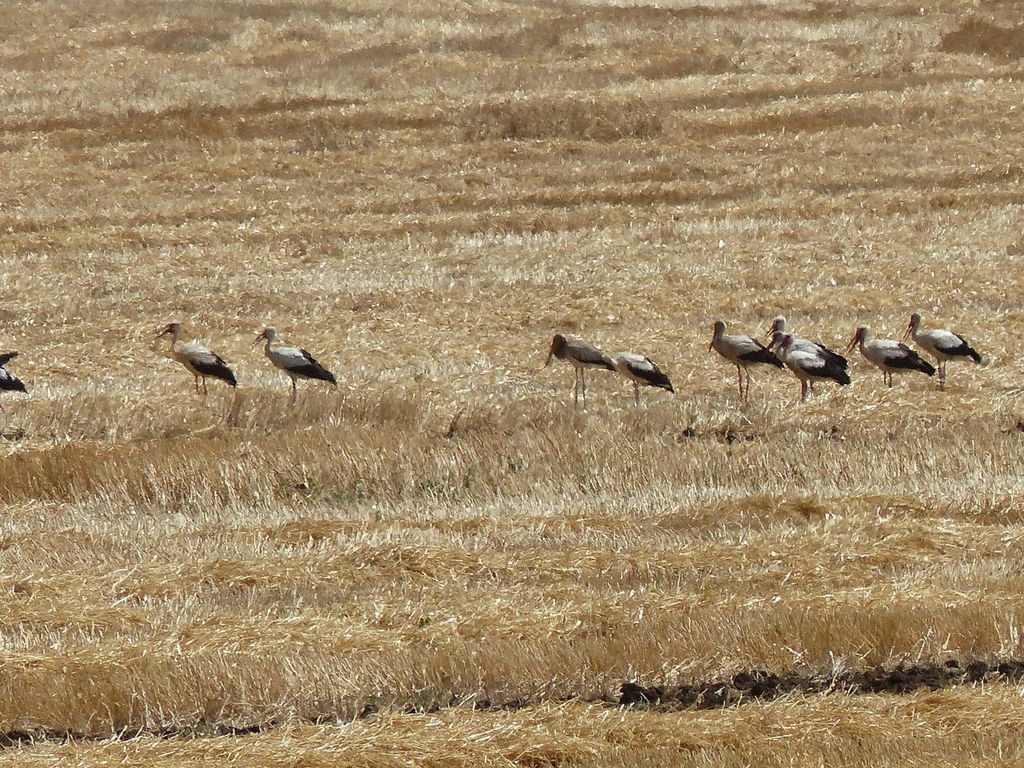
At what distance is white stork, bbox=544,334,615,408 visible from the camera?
14.6 meters

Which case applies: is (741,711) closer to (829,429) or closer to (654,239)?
(829,429)

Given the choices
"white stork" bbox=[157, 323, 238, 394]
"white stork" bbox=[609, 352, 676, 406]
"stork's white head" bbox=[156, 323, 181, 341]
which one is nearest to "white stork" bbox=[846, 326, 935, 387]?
"white stork" bbox=[609, 352, 676, 406]

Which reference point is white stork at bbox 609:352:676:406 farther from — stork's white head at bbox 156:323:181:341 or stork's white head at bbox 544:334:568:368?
stork's white head at bbox 156:323:181:341

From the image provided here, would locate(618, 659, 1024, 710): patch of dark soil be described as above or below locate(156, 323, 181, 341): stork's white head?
above

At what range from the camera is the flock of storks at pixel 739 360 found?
14.2 meters

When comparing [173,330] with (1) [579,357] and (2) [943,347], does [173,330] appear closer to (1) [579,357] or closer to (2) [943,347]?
(1) [579,357]

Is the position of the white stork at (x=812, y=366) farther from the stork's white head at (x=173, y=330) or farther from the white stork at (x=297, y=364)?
the stork's white head at (x=173, y=330)

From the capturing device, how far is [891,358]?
14.7 metres

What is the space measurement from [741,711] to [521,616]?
1.83 m

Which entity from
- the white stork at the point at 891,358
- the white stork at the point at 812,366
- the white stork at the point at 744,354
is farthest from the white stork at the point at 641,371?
the white stork at the point at 891,358

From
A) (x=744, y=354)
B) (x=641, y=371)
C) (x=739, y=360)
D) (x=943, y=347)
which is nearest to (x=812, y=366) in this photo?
(x=744, y=354)

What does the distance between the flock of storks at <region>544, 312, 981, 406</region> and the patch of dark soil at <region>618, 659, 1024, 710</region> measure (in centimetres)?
671

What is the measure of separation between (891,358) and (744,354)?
58.6 inches

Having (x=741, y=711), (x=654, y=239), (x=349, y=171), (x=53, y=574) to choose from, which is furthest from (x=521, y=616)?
(x=349, y=171)
